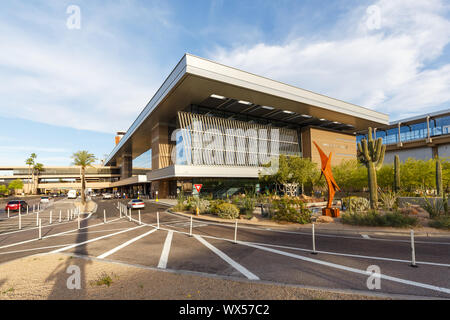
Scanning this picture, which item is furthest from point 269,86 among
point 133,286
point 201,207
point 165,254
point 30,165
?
point 30,165

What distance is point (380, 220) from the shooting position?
12523 millimetres

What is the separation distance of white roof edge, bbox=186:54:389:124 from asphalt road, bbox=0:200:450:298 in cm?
2214

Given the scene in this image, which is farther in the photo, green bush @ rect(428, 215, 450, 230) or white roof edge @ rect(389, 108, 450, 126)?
white roof edge @ rect(389, 108, 450, 126)

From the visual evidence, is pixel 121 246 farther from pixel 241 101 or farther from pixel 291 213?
pixel 241 101

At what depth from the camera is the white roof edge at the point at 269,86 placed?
28594 mm

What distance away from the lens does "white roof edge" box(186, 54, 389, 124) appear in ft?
93.8

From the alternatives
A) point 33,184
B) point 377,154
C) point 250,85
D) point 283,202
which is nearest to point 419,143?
point 250,85

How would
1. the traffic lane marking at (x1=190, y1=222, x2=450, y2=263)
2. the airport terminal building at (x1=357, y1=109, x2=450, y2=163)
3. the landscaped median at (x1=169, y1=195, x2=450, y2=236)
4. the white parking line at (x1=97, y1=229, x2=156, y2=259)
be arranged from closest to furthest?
the traffic lane marking at (x1=190, y1=222, x2=450, y2=263), the white parking line at (x1=97, y1=229, x2=156, y2=259), the landscaped median at (x1=169, y1=195, x2=450, y2=236), the airport terminal building at (x1=357, y1=109, x2=450, y2=163)

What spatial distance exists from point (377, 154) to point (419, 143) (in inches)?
1814

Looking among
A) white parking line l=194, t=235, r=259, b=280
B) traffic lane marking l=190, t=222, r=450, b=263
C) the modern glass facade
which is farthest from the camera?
the modern glass facade

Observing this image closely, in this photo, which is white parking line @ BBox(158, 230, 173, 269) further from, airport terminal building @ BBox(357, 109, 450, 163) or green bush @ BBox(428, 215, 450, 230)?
airport terminal building @ BBox(357, 109, 450, 163)

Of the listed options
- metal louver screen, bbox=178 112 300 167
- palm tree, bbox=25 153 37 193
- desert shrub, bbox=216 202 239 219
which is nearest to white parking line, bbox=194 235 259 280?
desert shrub, bbox=216 202 239 219
